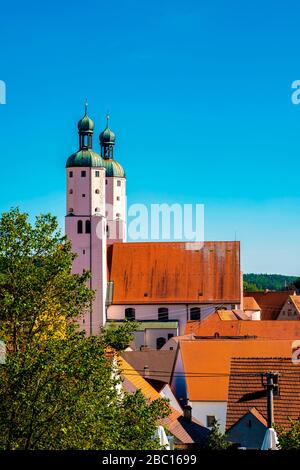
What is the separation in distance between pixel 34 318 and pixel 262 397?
615 inches

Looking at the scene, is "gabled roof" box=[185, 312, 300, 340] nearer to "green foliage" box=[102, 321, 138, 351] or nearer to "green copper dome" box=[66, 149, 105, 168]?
"green copper dome" box=[66, 149, 105, 168]

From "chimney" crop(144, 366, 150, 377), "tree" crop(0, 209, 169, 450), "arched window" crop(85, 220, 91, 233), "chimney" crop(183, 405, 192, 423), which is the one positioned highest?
"arched window" crop(85, 220, 91, 233)

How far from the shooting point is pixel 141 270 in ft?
215

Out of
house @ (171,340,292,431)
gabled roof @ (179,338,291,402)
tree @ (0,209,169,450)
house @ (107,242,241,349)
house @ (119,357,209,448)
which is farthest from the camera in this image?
house @ (107,242,241,349)

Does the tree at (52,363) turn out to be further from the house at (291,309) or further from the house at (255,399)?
the house at (291,309)

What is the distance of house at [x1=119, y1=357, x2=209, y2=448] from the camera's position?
98.1ft

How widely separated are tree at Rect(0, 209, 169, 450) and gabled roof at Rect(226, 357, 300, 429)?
1199 centimetres

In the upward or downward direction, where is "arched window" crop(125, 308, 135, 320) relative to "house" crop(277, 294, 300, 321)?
upward

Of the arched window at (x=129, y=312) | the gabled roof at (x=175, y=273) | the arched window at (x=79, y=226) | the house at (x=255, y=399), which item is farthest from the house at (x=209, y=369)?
the arched window at (x=79, y=226)

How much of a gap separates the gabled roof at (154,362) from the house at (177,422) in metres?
6.69

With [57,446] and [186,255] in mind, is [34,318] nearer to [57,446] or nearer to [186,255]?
[57,446]

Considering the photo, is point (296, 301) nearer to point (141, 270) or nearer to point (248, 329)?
point (141, 270)

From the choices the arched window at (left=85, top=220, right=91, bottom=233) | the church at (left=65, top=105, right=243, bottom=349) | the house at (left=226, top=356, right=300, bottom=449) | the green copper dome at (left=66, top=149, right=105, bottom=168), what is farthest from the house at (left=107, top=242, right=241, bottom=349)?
the house at (left=226, top=356, right=300, bottom=449)

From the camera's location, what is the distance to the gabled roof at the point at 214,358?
3825cm
